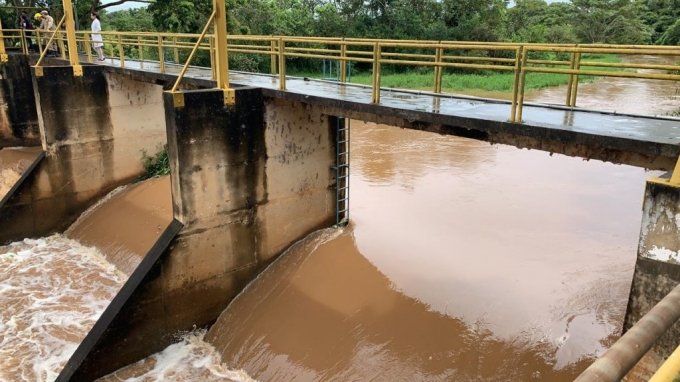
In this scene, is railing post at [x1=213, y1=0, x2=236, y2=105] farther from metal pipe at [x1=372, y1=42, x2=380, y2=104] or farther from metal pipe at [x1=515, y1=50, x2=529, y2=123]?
metal pipe at [x1=515, y1=50, x2=529, y2=123]

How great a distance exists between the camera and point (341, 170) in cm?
1085

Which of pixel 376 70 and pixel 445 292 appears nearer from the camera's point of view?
pixel 376 70

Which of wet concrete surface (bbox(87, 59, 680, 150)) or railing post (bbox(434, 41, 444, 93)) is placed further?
railing post (bbox(434, 41, 444, 93))

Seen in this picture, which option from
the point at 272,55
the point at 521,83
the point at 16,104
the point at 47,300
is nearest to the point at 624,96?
the point at 272,55

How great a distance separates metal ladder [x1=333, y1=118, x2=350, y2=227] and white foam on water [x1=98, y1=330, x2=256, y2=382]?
354cm

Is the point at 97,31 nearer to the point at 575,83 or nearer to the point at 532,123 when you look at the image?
the point at 575,83

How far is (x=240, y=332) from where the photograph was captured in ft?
29.5

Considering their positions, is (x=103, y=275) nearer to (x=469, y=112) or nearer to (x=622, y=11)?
(x=469, y=112)

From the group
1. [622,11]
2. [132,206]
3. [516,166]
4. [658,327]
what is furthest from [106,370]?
[622,11]

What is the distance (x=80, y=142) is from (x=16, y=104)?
529 centimetres

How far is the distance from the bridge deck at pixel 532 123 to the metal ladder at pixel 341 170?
1.50m

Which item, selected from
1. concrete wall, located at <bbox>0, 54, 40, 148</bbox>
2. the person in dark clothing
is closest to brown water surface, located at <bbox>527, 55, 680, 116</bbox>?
concrete wall, located at <bbox>0, 54, 40, 148</bbox>

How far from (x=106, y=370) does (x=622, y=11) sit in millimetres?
51761

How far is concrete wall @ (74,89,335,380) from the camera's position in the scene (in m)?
8.60
